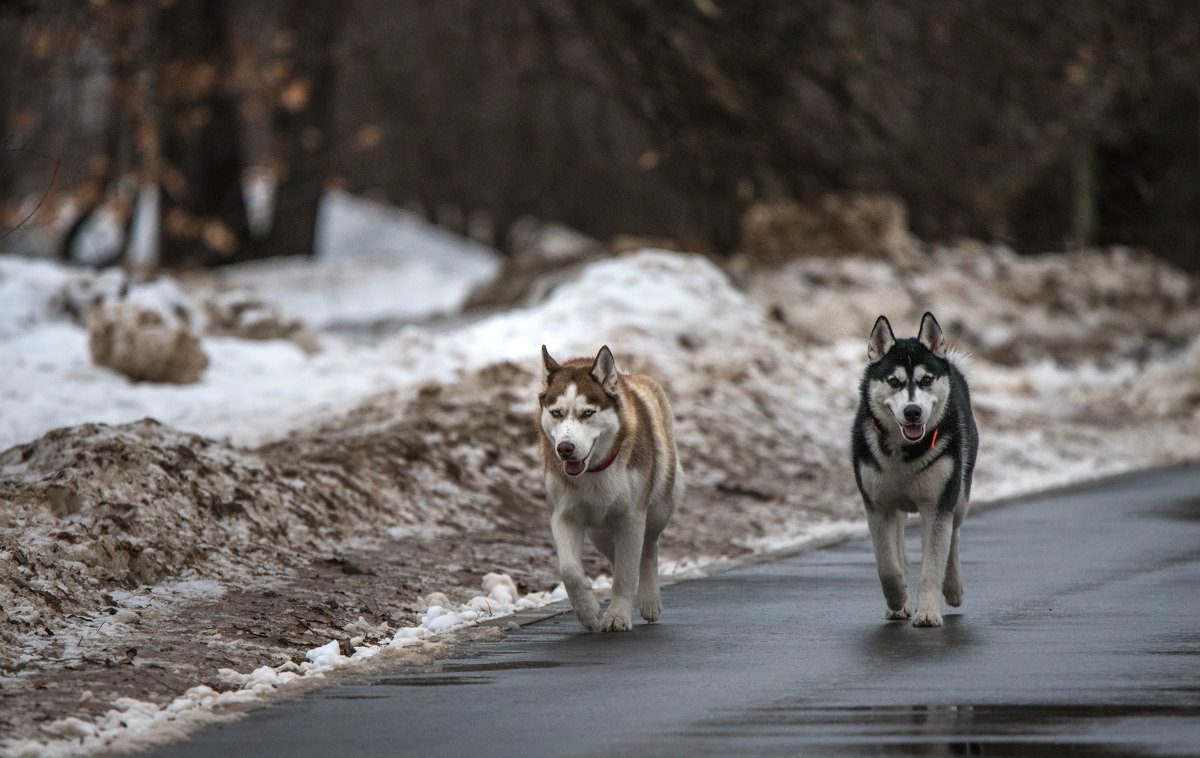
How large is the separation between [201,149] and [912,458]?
2542 cm

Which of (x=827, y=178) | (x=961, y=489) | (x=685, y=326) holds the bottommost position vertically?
(x=961, y=489)

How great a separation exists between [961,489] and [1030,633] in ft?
3.62

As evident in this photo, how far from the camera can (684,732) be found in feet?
20.8

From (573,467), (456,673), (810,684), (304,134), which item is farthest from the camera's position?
(304,134)

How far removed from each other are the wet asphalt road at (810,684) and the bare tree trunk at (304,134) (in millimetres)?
22868

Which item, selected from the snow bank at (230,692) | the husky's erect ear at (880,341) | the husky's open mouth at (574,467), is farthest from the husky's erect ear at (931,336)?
the snow bank at (230,692)

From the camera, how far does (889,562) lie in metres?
8.95

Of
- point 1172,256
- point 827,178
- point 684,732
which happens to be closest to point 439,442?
point 684,732

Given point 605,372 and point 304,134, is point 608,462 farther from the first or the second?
point 304,134

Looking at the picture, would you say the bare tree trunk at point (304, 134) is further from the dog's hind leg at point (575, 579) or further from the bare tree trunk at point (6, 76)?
the dog's hind leg at point (575, 579)

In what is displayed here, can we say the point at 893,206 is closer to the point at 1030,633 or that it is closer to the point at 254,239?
the point at 254,239

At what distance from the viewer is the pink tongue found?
29.0 feet

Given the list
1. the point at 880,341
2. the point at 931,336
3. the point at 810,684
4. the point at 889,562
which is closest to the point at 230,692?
the point at 810,684

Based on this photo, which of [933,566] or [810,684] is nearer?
[810,684]
